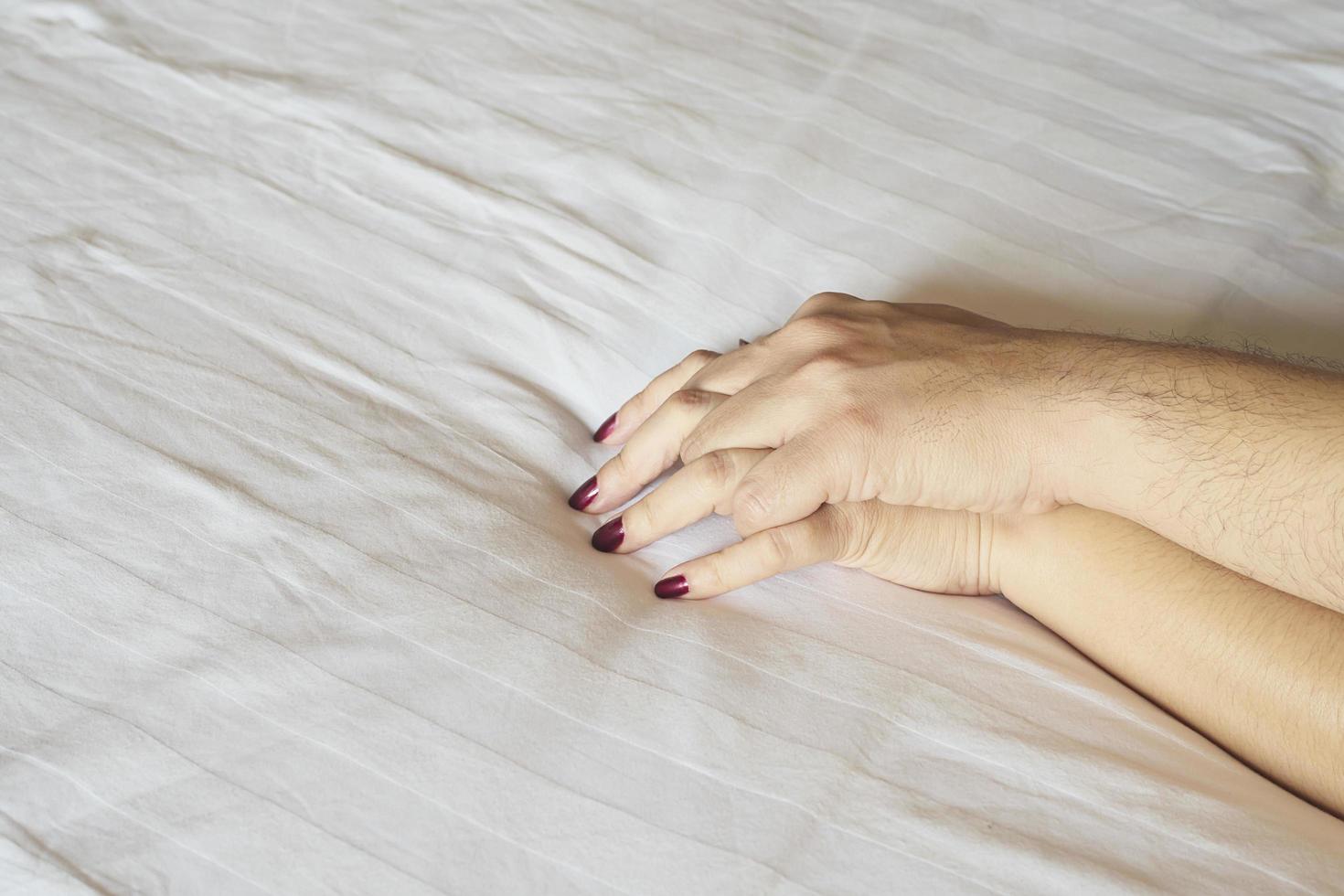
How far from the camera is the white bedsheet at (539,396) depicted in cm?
58

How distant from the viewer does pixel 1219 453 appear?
706 mm

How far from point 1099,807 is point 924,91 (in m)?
0.83

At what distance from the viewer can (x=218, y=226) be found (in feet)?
3.17

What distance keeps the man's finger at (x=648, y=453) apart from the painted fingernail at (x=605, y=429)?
0.04m

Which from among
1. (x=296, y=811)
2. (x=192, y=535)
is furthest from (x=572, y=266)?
(x=296, y=811)

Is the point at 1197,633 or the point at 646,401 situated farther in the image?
the point at 646,401

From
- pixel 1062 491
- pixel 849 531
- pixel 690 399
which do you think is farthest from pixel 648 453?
pixel 1062 491

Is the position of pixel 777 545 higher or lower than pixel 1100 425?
lower

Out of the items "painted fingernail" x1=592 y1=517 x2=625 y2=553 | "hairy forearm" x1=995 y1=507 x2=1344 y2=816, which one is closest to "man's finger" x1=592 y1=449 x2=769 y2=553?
"painted fingernail" x1=592 y1=517 x2=625 y2=553

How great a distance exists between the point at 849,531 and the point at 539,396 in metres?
0.27

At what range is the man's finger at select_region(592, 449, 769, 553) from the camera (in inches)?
31.0

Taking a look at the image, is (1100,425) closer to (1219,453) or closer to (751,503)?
(1219,453)

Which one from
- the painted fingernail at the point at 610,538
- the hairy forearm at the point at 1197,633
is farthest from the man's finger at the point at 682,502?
the hairy forearm at the point at 1197,633

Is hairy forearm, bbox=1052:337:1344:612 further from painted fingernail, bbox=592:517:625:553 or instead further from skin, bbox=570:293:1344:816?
painted fingernail, bbox=592:517:625:553
